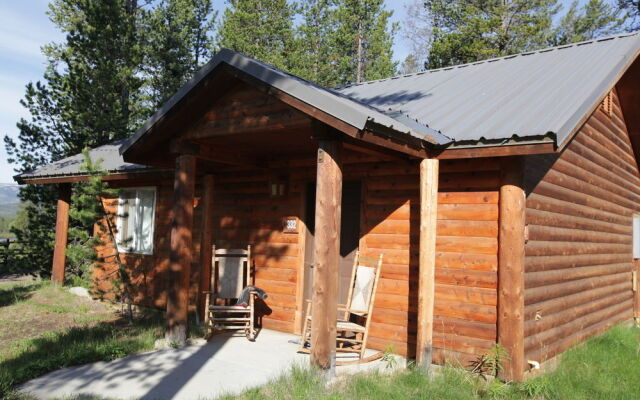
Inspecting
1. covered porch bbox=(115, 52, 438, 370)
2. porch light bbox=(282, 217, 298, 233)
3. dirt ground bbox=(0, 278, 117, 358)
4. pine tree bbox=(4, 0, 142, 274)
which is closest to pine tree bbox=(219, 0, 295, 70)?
pine tree bbox=(4, 0, 142, 274)

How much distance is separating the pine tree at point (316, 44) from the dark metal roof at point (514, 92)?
16.4 metres

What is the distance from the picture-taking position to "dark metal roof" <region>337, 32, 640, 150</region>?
5422 millimetres

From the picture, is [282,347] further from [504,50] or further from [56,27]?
[56,27]

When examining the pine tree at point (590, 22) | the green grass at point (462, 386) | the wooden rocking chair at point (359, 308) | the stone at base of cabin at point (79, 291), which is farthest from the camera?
the pine tree at point (590, 22)

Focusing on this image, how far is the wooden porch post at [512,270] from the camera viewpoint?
5457 millimetres

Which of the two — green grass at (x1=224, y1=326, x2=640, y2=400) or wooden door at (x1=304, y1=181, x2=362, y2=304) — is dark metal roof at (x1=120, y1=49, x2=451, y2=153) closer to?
wooden door at (x1=304, y1=181, x2=362, y2=304)

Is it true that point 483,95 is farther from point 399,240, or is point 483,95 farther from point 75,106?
point 75,106

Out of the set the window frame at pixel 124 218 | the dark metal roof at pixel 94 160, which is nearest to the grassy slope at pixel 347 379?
the window frame at pixel 124 218

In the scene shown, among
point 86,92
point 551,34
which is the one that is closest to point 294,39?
point 551,34

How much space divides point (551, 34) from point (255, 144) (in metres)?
19.4

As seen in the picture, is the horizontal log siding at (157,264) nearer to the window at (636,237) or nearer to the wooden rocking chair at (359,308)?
the wooden rocking chair at (359,308)

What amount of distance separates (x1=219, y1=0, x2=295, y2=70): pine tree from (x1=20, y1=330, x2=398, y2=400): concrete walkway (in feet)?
66.9

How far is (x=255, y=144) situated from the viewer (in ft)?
23.1

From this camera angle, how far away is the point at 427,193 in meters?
5.86
